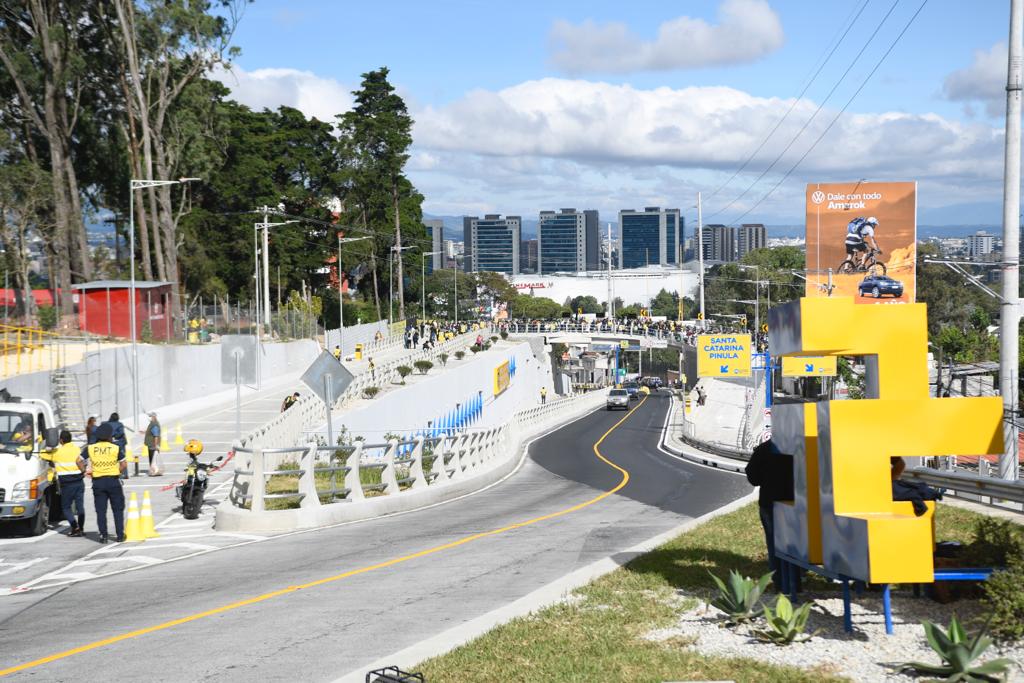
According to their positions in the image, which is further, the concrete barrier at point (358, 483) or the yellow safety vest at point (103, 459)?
the concrete barrier at point (358, 483)

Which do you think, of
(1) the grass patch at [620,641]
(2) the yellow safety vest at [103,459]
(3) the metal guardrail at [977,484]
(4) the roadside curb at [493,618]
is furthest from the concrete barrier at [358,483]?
(3) the metal guardrail at [977,484]

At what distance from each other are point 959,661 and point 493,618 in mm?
4224

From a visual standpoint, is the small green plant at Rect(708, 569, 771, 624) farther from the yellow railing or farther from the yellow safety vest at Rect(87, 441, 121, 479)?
the yellow railing

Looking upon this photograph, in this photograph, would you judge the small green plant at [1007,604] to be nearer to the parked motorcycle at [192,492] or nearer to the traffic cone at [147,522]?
the traffic cone at [147,522]

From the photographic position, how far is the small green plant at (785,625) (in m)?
9.07

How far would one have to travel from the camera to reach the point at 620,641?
945cm

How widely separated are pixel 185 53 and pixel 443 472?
163ft

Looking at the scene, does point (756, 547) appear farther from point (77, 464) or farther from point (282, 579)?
point (77, 464)

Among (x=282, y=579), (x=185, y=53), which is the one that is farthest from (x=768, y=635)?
(x=185, y=53)

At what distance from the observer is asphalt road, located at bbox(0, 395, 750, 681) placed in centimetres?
1000

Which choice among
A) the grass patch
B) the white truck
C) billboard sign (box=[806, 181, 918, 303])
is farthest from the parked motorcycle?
billboard sign (box=[806, 181, 918, 303])

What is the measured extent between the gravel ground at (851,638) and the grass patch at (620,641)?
7.3 inches

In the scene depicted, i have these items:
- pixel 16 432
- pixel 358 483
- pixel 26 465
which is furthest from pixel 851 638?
pixel 16 432

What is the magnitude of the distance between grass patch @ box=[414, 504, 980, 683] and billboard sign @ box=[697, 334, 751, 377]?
5103 cm
